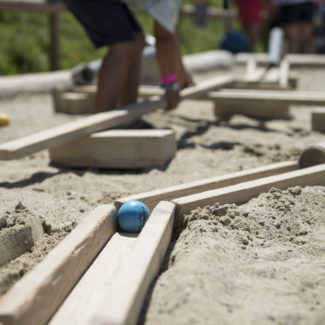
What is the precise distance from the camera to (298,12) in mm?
8633

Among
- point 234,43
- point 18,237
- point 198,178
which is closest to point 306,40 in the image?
point 234,43

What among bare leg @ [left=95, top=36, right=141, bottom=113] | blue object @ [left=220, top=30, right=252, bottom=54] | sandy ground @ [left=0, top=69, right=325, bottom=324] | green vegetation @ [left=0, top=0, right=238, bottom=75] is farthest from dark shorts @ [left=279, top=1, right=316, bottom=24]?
bare leg @ [left=95, top=36, right=141, bottom=113]

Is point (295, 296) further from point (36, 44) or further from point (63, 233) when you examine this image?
point (36, 44)

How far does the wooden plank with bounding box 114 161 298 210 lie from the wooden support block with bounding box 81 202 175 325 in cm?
18

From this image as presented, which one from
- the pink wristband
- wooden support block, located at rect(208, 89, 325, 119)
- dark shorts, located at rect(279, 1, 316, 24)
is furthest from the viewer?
dark shorts, located at rect(279, 1, 316, 24)

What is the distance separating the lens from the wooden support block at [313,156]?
8.07 feet

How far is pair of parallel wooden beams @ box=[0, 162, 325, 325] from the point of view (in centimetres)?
122

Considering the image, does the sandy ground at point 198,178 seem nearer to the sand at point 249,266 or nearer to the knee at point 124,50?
the sand at point 249,266

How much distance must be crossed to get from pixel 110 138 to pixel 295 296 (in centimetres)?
168

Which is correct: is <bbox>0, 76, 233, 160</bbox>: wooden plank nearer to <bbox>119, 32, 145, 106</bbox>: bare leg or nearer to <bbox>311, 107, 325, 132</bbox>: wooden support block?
<bbox>119, 32, 145, 106</bbox>: bare leg

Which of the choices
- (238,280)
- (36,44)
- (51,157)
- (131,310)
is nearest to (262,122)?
(51,157)

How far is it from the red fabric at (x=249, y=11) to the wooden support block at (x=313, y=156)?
24.1 ft

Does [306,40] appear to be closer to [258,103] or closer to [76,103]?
[258,103]

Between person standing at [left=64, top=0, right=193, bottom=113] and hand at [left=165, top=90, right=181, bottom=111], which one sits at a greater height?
person standing at [left=64, top=0, right=193, bottom=113]
